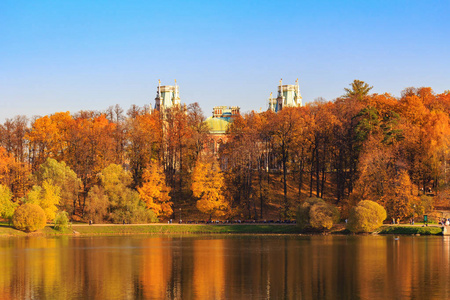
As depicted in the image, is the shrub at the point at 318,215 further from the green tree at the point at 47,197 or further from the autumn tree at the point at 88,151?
the autumn tree at the point at 88,151

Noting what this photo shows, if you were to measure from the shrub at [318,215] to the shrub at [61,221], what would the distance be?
28.5 metres

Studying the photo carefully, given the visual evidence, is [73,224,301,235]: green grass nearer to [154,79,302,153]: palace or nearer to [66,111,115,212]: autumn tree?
[66,111,115,212]: autumn tree

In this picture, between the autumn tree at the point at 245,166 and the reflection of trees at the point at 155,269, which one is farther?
the autumn tree at the point at 245,166

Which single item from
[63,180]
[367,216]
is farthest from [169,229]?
[367,216]

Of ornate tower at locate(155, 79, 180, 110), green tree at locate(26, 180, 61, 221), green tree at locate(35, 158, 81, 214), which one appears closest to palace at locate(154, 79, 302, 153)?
ornate tower at locate(155, 79, 180, 110)

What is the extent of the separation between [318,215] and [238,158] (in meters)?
19.0

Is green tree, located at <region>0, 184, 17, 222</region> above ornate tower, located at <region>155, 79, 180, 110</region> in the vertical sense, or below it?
below

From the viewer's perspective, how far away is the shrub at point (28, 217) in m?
72.6

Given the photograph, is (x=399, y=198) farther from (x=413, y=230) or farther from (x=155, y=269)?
(x=155, y=269)

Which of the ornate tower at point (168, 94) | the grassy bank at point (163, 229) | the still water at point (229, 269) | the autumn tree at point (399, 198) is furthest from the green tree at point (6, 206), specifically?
the ornate tower at point (168, 94)

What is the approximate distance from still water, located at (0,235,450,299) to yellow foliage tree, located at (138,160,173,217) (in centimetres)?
2041

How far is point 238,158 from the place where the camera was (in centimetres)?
8769

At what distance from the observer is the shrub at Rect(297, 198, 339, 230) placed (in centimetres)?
7250

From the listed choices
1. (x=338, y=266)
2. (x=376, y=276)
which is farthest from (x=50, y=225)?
(x=376, y=276)
